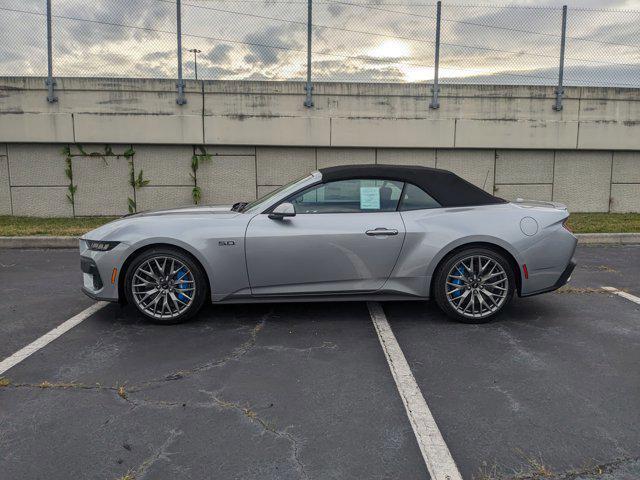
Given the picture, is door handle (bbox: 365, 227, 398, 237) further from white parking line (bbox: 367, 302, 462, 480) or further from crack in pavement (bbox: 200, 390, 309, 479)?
crack in pavement (bbox: 200, 390, 309, 479)

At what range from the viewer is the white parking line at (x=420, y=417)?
2486 mm

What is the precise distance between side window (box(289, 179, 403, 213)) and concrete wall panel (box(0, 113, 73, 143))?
28.1 ft

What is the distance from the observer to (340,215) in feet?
15.2

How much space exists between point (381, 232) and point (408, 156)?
7752mm

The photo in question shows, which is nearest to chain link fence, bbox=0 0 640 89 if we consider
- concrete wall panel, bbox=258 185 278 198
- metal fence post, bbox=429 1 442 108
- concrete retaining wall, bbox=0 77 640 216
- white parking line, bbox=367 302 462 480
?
metal fence post, bbox=429 1 442 108

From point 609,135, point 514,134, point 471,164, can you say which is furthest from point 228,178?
point 609,135

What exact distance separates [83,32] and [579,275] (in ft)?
34.9

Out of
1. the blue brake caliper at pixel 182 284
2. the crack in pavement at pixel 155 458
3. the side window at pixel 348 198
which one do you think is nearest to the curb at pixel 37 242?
the blue brake caliper at pixel 182 284

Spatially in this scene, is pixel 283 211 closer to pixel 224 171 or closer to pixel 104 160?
pixel 224 171

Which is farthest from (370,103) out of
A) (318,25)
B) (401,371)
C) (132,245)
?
(401,371)

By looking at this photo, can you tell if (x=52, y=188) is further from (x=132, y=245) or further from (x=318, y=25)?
(x=132, y=245)

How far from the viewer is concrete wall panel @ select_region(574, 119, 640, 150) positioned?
1205 centimetres

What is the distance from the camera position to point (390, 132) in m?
11.7

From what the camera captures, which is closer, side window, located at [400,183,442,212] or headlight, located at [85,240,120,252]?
headlight, located at [85,240,120,252]
